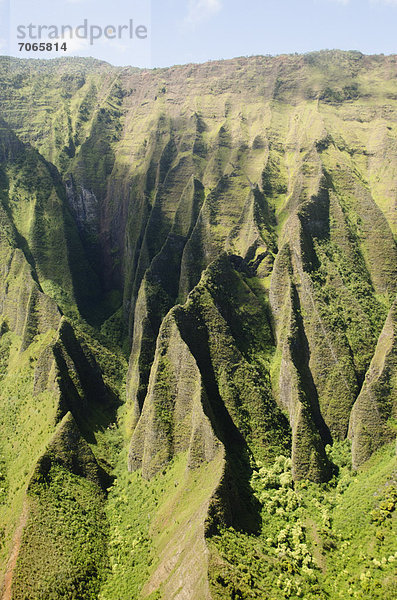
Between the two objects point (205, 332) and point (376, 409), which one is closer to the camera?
point (376, 409)

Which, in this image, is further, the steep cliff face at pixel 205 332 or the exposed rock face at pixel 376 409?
the exposed rock face at pixel 376 409

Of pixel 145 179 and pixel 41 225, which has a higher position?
pixel 145 179

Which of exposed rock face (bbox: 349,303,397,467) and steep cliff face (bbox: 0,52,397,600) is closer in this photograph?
steep cliff face (bbox: 0,52,397,600)

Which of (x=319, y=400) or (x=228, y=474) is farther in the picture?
(x=319, y=400)

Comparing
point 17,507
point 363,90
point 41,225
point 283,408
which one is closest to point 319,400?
point 283,408

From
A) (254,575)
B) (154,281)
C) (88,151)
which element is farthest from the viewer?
(88,151)

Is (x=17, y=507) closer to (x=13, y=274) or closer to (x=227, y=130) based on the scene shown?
(x=13, y=274)

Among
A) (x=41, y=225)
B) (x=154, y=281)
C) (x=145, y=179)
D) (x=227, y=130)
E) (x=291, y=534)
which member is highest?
(x=227, y=130)

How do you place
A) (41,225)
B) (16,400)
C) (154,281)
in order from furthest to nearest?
(41,225), (154,281), (16,400)
